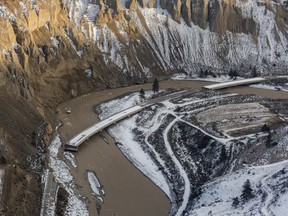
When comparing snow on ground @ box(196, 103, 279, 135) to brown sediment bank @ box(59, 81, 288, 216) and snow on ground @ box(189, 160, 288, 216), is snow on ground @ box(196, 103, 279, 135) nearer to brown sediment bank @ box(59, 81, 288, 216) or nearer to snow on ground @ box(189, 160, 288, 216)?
snow on ground @ box(189, 160, 288, 216)

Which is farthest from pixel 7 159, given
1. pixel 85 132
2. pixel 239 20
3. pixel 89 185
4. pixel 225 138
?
pixel 239 20

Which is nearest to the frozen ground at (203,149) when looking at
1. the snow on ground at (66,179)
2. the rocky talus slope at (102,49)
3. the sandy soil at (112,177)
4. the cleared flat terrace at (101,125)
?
the cleared flat terrace at (101,125)

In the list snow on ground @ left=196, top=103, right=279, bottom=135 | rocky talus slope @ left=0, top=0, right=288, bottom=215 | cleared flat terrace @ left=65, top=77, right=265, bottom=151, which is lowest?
snow on ground @ left=196, top=103, right=279, bottom=135

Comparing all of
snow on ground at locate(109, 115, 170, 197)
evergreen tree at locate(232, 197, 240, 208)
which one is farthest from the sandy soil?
evergreen tree at locate(232, 197, 240, 208)

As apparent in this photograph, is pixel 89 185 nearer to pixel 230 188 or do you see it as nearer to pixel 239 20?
pixel 230 188

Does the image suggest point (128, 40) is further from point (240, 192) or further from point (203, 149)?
point (240, 192)

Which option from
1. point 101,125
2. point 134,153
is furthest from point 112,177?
point 101,125
